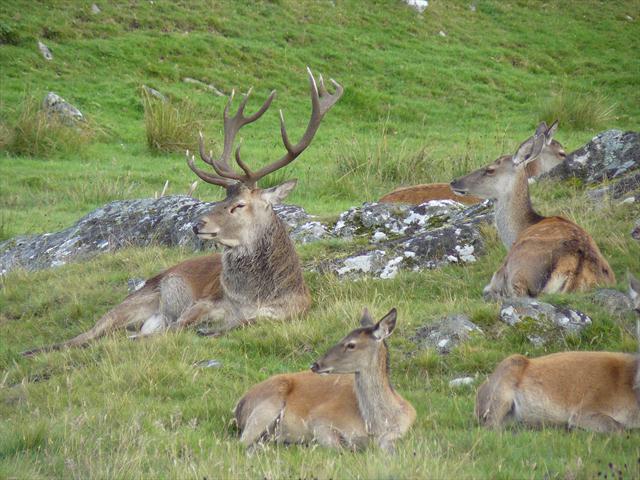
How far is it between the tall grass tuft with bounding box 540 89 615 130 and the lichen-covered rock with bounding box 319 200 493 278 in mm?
10456

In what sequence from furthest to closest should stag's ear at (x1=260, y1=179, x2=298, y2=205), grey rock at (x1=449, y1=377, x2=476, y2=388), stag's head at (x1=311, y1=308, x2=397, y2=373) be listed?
stag's ear at (x1=260, y1=179, x2=298, y2=205) < grey rock at (x1=449, y1=377, x2=476, y2=388) < stag's head at (x1=311, y1=308, x2=397, y2=373)

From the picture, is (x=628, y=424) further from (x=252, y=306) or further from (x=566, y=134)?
(x=566, y=134)

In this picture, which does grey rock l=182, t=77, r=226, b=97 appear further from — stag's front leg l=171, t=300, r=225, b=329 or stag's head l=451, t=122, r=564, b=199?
stag's front leg l=171, t=300, r=225, b=329

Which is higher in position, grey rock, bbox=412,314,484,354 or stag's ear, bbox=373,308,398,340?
stag's ear, bbox=373,308,398,340

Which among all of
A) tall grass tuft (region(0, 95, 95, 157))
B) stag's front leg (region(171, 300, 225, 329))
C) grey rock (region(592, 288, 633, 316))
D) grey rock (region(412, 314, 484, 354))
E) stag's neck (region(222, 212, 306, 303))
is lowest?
tall grass tuft (region(0, 95, 95, 157))

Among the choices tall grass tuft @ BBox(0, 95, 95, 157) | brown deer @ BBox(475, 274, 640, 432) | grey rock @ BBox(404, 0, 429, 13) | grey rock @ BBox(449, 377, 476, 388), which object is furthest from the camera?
grey rock @ BBox(404, 0, 429, 13)

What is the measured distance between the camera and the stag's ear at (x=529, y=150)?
9648 mm

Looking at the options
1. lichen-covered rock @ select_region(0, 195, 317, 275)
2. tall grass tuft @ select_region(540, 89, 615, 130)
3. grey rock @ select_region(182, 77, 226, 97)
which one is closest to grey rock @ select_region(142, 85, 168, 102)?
grey rock @ select_region(182, 77, 226, 97)

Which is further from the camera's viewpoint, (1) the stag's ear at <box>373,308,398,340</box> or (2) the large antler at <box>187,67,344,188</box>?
(2) the large antler at <box>187,67,344,188</box>

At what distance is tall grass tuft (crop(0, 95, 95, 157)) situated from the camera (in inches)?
718

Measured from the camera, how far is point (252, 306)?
9.13m

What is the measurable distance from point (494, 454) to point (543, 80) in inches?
993

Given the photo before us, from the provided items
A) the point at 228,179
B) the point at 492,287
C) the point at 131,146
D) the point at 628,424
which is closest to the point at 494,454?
the point at 628,424

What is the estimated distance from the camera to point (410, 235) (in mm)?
10070
